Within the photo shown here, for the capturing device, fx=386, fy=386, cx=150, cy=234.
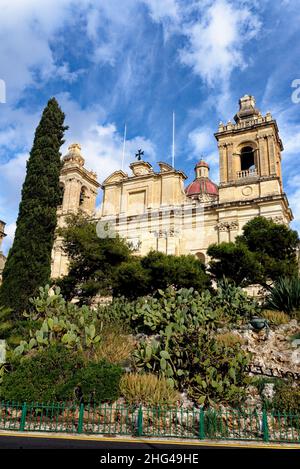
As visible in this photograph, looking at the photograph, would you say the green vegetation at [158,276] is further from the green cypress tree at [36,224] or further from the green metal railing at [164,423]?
the green metal railing at [164,423]

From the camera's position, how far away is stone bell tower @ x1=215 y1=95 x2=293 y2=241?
2628cm

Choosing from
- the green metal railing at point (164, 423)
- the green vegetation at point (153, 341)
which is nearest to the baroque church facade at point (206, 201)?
the green vegetation at point (153, 341)

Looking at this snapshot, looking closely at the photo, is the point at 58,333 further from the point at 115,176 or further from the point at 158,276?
the point at 115,176

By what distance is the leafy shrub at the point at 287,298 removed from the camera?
13.2 m

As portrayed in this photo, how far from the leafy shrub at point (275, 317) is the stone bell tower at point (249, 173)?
533 inches

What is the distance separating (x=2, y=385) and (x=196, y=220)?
21.4m

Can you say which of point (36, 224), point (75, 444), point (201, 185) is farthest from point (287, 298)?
point (201, 185)

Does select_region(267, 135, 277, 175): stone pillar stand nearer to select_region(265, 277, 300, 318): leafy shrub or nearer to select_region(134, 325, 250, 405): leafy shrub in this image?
select_region(265, 277, 300, 318): leafy shrub

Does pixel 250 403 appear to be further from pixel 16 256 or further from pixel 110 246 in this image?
pixel 110 246

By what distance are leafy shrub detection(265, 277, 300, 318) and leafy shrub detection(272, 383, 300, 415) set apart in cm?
510

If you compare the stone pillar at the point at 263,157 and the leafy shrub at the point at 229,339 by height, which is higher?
the stone pillar at the point at 263,157

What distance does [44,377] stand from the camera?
868 cm

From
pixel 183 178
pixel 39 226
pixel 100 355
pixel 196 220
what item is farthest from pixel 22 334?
pixel 183 178

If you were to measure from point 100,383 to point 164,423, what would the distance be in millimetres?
1693
